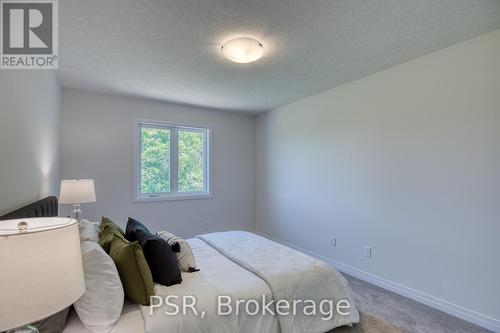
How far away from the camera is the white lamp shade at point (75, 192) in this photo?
2.73 m

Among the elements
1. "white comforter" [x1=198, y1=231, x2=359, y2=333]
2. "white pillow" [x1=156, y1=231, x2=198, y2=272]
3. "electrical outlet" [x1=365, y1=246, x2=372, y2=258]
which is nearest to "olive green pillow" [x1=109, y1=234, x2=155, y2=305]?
"white pillow" [x1=156, y1=231, x2=198, y2=272]

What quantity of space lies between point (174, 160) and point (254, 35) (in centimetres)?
277

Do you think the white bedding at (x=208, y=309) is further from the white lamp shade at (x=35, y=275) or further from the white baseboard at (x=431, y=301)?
the white baseboard at (x=431, y=301)

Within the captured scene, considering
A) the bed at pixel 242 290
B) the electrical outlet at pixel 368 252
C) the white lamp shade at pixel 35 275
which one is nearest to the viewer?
the white lamp shade at pixel 35 275

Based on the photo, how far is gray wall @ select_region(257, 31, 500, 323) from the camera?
222 centimetres

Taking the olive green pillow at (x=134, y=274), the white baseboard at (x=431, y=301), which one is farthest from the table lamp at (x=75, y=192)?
the white baseboard at (x=431, y=301)

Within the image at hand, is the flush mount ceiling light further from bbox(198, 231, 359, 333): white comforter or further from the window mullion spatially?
the window mullion

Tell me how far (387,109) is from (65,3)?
3098 millimetres

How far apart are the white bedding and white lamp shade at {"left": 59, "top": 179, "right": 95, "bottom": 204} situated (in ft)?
5.13

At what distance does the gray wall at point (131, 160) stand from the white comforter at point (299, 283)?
2207 millimetres

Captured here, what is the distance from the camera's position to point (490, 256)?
2176mm

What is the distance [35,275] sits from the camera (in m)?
0.68

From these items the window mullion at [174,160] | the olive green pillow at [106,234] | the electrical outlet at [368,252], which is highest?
the window mullion at [174,160]

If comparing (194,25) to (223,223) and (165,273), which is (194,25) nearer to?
(165,273)
